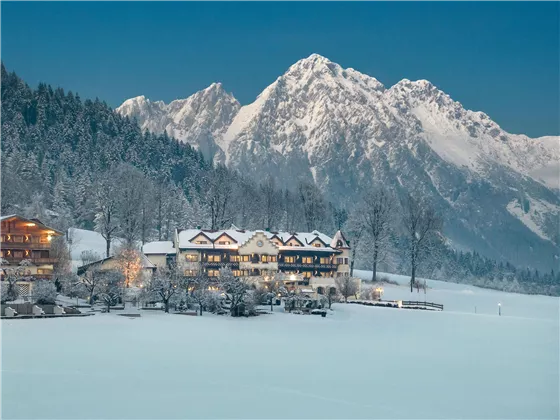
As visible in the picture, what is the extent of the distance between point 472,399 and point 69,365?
68.3ft

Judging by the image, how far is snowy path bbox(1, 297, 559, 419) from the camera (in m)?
28.6

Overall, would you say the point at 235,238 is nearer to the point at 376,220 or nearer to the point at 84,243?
the point at 376,220

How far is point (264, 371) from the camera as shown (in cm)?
3631

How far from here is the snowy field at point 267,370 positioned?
28.6 meters

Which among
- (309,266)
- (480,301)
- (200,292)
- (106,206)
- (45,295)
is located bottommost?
(480,301)

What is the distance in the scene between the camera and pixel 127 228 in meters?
108

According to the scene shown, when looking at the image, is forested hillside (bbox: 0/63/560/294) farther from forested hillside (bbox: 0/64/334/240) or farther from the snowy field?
the snowy field

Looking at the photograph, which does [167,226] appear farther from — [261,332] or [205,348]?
[205,348]

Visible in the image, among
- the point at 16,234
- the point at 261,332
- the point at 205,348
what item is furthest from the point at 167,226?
the point at 205,348

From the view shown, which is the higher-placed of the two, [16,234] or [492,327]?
[16,234]

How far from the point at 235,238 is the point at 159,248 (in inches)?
462

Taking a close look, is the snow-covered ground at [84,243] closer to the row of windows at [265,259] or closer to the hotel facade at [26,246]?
the row of windows at [265,259]

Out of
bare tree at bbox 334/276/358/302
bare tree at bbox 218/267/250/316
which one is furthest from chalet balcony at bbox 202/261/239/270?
bare tree at bbox 218/267/250/316

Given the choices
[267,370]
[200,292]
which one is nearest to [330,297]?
[200,292]
